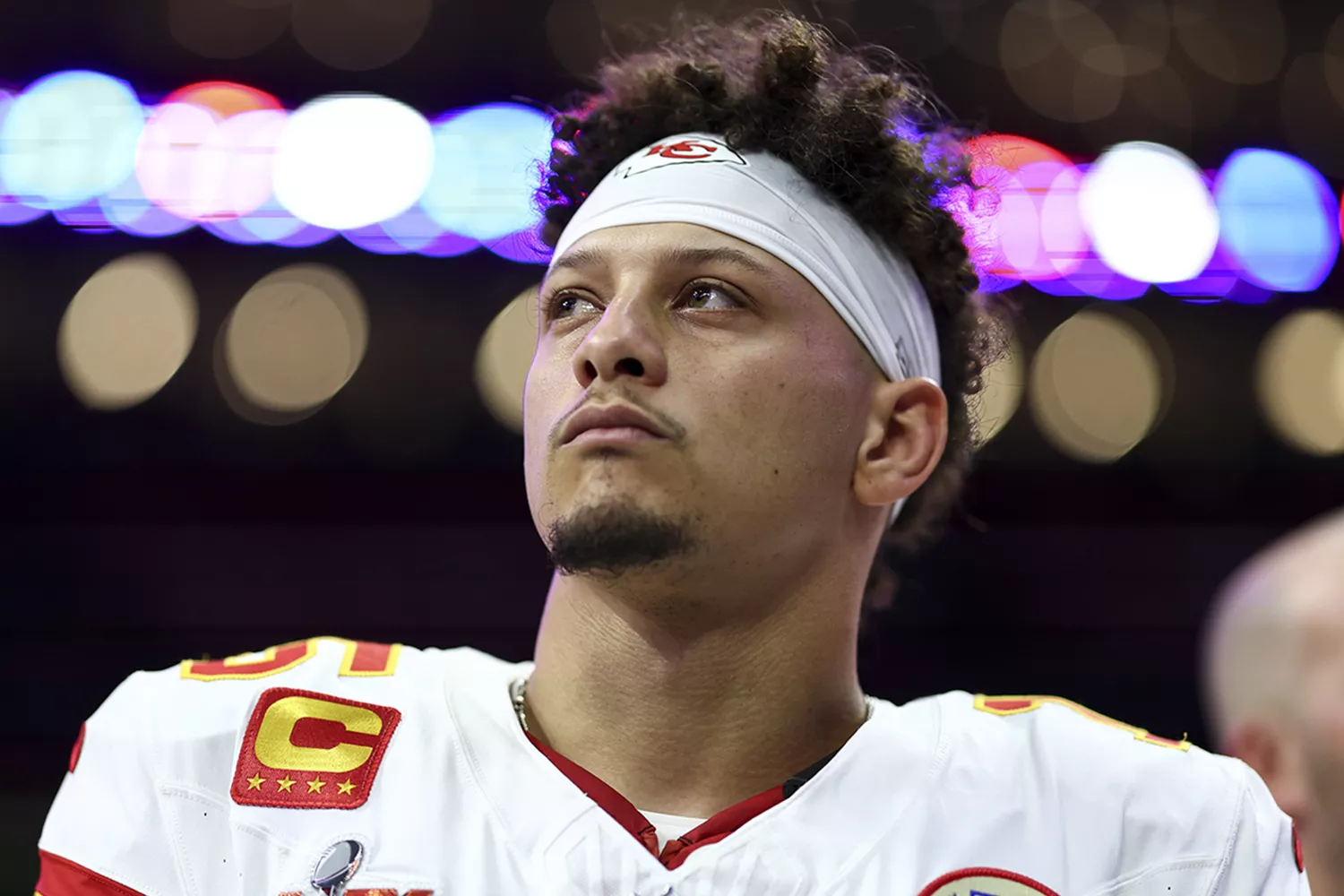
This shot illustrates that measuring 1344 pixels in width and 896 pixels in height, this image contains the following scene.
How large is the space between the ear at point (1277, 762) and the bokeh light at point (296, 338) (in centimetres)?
438

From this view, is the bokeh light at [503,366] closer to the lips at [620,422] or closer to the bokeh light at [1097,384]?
the bokeh light at [1097,384]

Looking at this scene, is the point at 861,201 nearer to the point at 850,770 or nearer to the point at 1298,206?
the point at 850,770

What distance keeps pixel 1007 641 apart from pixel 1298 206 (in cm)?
232

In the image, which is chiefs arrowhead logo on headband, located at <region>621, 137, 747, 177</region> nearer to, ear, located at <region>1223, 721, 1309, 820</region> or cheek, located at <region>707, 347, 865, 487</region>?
cheek, located at <region>707, 347, 865, 487</region>

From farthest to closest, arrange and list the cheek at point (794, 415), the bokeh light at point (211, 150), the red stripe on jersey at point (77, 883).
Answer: the bokeh light at point (211, 150) < the cheek at point (794, 415) < the red stripe on jersey at point (77, 883)

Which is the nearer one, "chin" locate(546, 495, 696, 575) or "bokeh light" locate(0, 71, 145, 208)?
"chin" locate(546, 495, 696, 575)

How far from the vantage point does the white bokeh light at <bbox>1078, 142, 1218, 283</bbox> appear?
5.94 m

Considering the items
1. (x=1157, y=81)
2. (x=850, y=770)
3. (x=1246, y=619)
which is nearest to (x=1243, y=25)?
(x=1157, y=81)

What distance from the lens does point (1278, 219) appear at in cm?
585

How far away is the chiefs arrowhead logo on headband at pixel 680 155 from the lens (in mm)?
1941

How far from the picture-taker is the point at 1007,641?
5.51 metres

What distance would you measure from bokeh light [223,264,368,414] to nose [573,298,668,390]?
4.44m

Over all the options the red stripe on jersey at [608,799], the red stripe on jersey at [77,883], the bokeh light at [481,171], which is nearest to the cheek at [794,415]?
the red stripe on jersey at [608,799]

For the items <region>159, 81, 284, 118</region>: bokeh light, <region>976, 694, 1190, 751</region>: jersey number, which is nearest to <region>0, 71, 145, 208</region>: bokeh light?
<region>159, 81, 284, 118</region>: bokeh light
